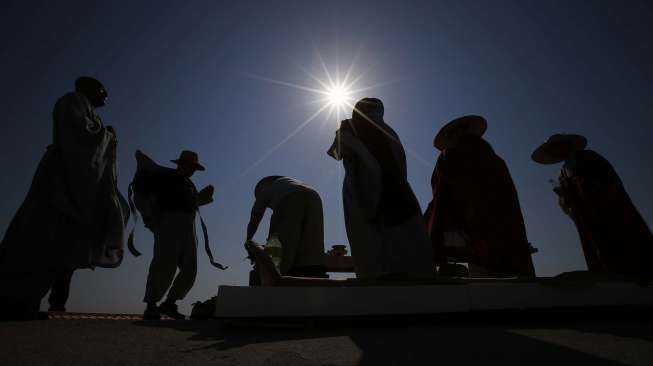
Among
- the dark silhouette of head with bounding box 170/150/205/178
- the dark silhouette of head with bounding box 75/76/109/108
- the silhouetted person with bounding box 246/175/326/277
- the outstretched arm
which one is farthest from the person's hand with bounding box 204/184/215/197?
the dark silhouette of head with bounding box 75/76/109/108

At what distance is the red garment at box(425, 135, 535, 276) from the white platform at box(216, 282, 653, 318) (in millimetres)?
1442

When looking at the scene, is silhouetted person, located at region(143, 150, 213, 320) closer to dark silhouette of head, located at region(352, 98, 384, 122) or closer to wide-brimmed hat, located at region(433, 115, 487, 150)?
dark silhouette of head, located at region(352, 98, 384, 122)

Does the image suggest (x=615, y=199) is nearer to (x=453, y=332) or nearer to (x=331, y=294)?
(x=453, y=332)

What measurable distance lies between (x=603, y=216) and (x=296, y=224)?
385cm

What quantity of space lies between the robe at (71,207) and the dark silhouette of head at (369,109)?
9.52ft

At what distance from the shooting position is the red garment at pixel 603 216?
3.68 metres

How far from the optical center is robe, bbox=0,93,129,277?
112 inches

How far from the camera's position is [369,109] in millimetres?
3713

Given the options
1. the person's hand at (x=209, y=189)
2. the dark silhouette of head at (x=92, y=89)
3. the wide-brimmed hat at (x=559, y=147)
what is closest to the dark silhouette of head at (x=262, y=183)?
the person's hand at (x=209, y=189)

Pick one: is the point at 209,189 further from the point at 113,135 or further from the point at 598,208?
the point at 598,208

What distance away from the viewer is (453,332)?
1453 mm

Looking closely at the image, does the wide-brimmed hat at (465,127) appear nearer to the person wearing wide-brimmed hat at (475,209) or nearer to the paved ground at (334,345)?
the person wearing wide-brimmed hat at (475,209)

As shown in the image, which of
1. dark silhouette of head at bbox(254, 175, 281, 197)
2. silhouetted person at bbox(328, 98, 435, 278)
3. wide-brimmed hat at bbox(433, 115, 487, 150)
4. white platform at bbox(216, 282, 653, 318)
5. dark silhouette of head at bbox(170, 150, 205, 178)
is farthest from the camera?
dark silhouette of head at bbox(254, 175, 281, 197)

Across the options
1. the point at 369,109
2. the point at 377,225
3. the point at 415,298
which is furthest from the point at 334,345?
the point at 369,109
